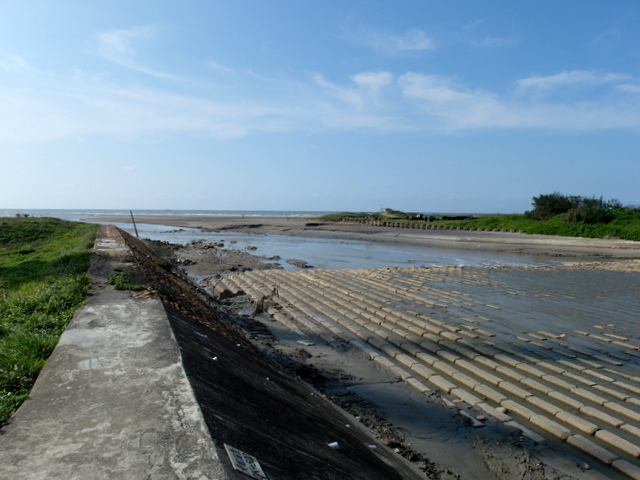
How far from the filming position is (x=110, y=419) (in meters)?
2.76

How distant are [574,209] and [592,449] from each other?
39.8 m

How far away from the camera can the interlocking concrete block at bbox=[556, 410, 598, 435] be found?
4910 millimetres

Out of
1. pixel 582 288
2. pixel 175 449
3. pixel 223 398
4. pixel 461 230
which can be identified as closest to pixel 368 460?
pixel 223 398

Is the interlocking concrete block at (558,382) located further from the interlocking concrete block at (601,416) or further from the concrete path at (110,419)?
the concrete path at (110,419)

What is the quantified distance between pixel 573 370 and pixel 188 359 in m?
6.07

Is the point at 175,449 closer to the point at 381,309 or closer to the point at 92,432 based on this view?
the point at 92,432

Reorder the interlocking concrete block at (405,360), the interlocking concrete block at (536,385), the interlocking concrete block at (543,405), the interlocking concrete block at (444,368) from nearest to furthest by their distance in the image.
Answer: the interlocking concrete block at (543,405), the interlocking concrete block at (536,385), the interlocking concrete block at (444,368), the interlocking concrete block at (405,360)

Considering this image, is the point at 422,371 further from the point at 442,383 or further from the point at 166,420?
the point at 166,420

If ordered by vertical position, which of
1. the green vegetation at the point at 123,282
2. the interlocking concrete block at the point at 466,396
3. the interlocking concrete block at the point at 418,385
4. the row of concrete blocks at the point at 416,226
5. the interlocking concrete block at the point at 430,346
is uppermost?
the row of concrete blocks at the point at 416,226

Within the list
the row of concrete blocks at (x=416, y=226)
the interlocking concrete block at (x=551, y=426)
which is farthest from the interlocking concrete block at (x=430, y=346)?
the row of concrete blocks at (x=416, y=226)

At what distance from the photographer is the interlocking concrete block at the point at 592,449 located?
439cm

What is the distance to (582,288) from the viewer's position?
13.8 m

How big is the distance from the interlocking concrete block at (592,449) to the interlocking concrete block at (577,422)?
7.4 inches

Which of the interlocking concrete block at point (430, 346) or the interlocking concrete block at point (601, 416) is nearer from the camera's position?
the interlocking concrete block at point (601, 416)
